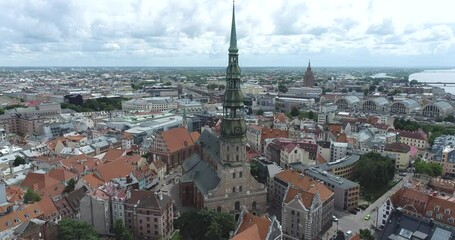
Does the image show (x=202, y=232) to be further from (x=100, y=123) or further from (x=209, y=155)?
(x=100, y=123)

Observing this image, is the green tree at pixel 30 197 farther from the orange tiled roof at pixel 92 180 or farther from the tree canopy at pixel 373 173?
the tree canopy at pixel 373 173

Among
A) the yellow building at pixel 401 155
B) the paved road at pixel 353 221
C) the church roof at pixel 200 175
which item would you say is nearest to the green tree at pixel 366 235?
the paved road at pixel 353 221

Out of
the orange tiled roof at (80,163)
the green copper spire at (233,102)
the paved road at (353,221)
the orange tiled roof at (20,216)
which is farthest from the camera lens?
the orange tiled roof at (80,163)

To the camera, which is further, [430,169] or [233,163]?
[430,169]

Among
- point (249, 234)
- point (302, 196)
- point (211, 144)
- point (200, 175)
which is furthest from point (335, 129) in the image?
point (249, 234)

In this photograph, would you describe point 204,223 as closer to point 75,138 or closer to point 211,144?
point 211,144
